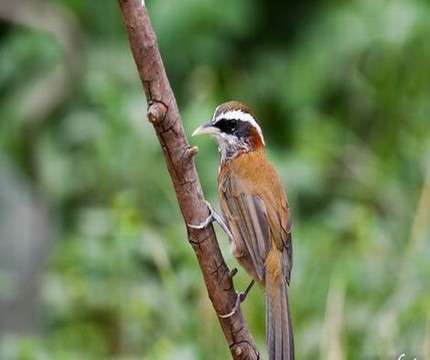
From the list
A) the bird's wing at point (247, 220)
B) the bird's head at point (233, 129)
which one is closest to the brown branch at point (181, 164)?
the bird's wing at point (247, 220)

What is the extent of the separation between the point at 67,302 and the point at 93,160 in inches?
42.6

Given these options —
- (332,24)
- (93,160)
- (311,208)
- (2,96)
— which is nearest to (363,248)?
(311,208)

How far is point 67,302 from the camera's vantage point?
6211 mm

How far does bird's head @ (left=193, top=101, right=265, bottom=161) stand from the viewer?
4.09 m

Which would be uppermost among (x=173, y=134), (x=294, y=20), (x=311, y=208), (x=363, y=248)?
(x=294, y=20)

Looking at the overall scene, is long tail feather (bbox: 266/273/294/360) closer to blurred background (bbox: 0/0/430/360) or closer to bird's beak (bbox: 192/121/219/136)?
bird's beak (bbox: 192/121/219/136)

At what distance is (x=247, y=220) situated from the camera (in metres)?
3.99

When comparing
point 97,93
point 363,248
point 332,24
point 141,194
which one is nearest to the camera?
point 363,248

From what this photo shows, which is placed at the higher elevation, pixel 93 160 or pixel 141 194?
pixel 93 160

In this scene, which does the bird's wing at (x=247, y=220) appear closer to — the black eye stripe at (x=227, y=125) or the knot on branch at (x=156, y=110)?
the black eye stripe at (x=227, y=125)

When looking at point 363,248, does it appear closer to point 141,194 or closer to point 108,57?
point 141,194

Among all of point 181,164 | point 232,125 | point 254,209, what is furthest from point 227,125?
point 181,164

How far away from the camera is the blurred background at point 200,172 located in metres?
5.46

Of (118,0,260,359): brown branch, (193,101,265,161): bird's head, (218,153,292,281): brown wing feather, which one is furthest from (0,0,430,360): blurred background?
(118,0,260,359): brown branch
